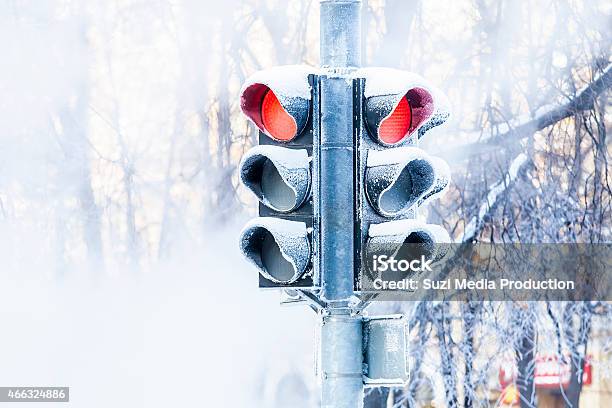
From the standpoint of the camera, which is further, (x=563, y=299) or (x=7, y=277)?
(x=7, y=277)

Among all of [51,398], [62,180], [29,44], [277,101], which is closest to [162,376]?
[51,398]

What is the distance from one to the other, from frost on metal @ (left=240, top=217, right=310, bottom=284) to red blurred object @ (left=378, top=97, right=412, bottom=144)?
0.43m

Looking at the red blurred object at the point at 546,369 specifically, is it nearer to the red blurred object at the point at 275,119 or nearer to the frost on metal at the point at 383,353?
the frost on metal at the point at 383,353

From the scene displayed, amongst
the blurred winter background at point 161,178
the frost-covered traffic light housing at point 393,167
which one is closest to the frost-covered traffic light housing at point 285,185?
the frost-covered traffic light housing at point 393,167

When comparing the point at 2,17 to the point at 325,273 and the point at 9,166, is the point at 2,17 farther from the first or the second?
the point at 325,273

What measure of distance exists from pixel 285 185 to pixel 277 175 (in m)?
0.06

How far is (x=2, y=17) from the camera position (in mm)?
12055

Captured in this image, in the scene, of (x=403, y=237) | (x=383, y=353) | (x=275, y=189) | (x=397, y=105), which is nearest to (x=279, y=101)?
(x=275, y=189)

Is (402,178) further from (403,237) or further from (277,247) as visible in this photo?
(277,247)

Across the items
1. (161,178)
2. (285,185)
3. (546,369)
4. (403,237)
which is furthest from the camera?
(546,369)

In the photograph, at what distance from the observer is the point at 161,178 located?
11.8m

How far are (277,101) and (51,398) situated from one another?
31.1 feet

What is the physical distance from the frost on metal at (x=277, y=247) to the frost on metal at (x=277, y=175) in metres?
0.10

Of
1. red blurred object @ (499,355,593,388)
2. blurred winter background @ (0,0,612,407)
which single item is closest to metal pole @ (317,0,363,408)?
blurred winter background @ (0,0,612,407)
